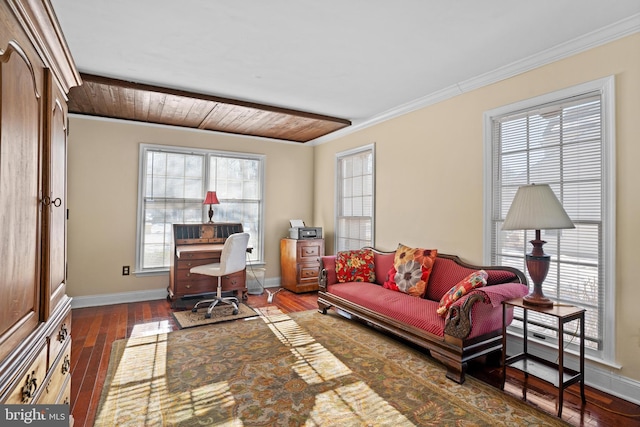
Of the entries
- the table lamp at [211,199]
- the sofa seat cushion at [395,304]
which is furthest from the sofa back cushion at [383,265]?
the table lamp at [211,199]

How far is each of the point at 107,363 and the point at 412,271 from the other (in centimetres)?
291

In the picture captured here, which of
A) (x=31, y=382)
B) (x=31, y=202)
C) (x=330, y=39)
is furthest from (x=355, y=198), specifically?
(x=31, y=382)

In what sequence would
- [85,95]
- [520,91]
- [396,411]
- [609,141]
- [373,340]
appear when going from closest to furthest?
[396,411] → [609,141] → [520,91] → [373,340] → [85,95]

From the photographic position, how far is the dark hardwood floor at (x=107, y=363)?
2.11 metres

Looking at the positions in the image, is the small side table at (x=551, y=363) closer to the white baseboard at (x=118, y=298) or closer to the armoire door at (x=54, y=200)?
the armoire door at (x=54, y=200)

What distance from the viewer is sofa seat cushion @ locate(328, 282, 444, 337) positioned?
111 inches

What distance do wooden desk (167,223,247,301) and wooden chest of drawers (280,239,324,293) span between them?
31.3 inches

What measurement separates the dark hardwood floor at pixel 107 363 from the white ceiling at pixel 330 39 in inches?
100

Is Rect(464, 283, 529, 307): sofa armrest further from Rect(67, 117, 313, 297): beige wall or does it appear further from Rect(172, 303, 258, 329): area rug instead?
Rect(67, 117, 313, 297): beige wall

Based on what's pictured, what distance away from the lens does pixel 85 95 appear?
372 cm

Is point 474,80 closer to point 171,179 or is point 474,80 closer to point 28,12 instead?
point 28,12

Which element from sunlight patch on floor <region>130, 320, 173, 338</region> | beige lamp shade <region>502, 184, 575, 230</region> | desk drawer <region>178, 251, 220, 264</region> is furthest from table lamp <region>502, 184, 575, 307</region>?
desk drawer <region>178, 251, 220, 264</region>

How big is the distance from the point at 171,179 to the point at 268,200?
1.55m

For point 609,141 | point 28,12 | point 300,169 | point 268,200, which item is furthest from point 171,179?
point 609,141
